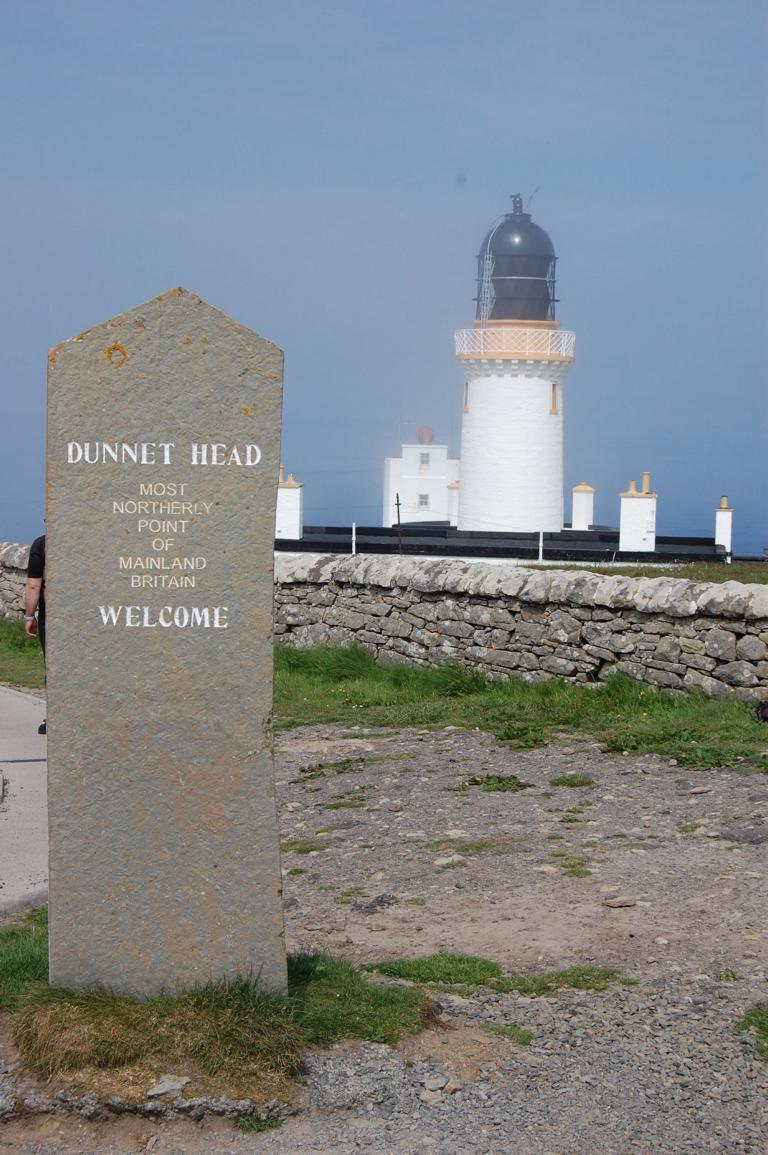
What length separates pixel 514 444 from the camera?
1545 inches

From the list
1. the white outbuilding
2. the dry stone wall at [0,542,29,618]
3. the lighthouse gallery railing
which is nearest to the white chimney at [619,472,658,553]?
the lighthouse gallery railing

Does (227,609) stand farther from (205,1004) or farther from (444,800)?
(444,800)

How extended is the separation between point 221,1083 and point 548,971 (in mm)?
1782

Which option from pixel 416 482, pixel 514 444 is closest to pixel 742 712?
pixel 514 444

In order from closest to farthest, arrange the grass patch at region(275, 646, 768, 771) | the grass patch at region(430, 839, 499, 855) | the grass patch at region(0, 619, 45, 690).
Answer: the grass patch at region(430, 839, 499, 855), the grass patch at region(275, 646, 768, 771), the grass patch at region(0, 619, 45, 690)

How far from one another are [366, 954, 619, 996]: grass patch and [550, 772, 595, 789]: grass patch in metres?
3.58

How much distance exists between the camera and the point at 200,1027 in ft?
15.9

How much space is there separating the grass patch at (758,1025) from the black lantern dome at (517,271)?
37.3 metres

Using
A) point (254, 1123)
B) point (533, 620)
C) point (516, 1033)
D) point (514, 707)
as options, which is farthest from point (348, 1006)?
point (533, 620)

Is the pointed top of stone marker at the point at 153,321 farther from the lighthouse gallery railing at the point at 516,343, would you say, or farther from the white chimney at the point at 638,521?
the lighthouse gallery railing at the point at 516,343

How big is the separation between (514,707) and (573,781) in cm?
269

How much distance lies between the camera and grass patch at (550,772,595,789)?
31.1 ft

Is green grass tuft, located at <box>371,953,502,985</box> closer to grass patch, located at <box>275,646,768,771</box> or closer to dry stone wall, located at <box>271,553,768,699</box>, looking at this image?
grass patch, located at <box>275,646,768,771</box>

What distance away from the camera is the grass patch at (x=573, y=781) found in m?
9.47
